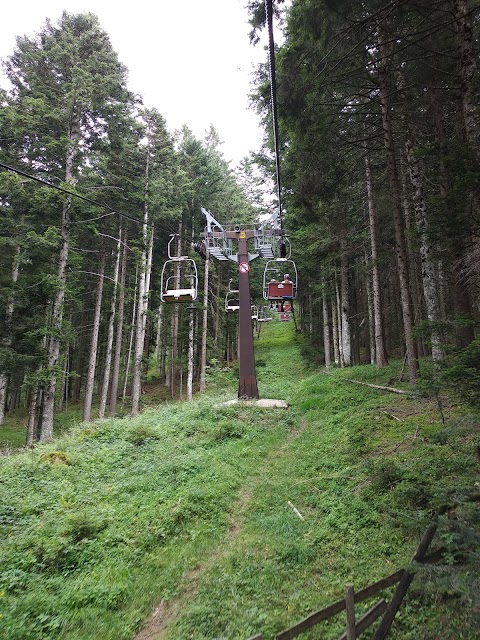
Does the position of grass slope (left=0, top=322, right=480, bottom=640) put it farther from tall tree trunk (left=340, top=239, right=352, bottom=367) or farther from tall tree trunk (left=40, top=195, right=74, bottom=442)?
tall tree trunk (left=340, top=239, right=352, bottom=367)

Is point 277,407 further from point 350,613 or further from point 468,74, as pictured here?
point 468,74

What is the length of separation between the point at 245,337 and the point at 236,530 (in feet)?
26.0

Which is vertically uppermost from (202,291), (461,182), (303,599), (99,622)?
(202,291)

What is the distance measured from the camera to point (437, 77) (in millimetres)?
7227

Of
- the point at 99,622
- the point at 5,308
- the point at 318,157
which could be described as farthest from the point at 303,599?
the point at 5,308

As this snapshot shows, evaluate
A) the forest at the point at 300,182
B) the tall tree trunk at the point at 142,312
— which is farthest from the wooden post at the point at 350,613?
the tall tree trunk at the point at 142,312

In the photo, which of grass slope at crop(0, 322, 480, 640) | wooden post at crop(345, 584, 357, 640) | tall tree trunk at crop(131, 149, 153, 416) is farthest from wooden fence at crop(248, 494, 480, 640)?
tall tree trunk at crop(131, 149, 153, 416)

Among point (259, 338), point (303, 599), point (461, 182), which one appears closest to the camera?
point (303, 599)

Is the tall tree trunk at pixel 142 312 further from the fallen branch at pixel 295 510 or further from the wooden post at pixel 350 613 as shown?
the wooden post at pixel 350 613

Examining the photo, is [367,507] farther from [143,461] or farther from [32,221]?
[32,221]

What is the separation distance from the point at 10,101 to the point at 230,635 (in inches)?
769

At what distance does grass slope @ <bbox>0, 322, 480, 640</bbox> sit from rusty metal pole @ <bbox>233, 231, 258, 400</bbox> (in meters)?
3.69

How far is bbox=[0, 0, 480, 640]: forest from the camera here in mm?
3912

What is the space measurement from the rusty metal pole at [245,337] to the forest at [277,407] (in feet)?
3.66
